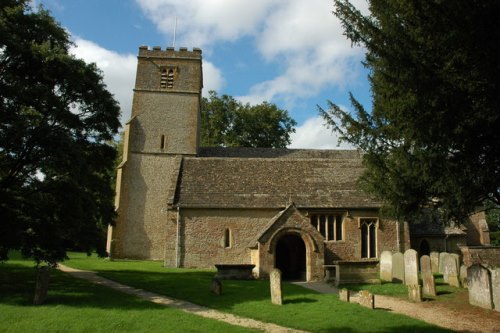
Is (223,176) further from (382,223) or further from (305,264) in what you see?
(382,223)

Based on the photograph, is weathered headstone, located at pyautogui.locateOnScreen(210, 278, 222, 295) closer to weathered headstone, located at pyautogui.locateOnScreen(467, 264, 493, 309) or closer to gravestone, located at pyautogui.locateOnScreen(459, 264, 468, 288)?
weathered headstone, located at pyautogui.locateOnScreen(467, 264, 493, 309)

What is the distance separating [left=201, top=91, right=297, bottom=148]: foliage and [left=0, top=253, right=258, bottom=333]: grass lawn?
108 ft

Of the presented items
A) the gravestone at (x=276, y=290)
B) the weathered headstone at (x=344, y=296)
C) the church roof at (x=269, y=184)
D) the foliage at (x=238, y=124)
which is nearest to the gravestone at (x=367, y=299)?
the weathered headstone at (x=344, y=296)

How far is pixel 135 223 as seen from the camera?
1192 inches

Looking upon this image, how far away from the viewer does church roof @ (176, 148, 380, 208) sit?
2411 cm

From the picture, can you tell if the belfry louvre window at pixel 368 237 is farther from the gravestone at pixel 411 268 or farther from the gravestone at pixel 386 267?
the gravestone at pixel 411 268

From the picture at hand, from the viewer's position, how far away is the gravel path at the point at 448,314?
34.4ft

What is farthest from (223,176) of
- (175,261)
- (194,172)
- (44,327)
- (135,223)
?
(44,327)

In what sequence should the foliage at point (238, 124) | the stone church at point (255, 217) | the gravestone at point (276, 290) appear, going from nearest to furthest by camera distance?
1. the gravestone at point (276, 290)
2. the stone church at point (255, 217)
3. the foliage at point (238, 124)

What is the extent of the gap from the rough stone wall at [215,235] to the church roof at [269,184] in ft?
1.70

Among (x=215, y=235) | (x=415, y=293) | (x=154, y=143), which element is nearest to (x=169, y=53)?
(x=154, y=143)

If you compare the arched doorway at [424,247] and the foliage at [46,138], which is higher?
the foliage at [46,138]

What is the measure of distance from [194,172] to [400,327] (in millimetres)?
17862

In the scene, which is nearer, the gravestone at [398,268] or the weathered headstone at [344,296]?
the weathered headstone at [344,296]
